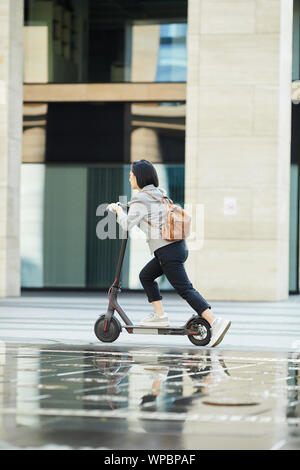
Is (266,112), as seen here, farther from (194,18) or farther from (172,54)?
(172,54)

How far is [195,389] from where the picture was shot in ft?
24.3

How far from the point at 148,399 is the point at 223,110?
45.9 feet

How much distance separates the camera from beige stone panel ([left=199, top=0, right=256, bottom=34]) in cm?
2041

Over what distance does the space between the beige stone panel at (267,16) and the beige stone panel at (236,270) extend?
4.15 m

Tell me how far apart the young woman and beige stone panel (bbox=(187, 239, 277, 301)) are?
9313 mm

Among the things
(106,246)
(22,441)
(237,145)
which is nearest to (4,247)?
(106,246)

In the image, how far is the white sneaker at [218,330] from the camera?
34.0ft

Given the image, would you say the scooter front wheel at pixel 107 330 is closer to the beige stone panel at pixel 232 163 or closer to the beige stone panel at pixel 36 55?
the beige stone panel at pixel 232 163

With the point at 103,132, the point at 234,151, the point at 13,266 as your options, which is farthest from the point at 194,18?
the point at 13,266

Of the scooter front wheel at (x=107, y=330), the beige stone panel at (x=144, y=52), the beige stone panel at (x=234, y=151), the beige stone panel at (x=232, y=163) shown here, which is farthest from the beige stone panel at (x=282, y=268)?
the scooter front wheel at (x=107, y=330)

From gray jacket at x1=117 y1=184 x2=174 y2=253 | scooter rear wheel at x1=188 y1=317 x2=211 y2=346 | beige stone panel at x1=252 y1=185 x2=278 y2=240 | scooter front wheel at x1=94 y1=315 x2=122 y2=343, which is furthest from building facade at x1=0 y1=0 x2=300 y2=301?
gray jacket at x1=117 y1=184 x2=174 y2=253

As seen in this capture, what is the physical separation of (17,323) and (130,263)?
928 centimetres

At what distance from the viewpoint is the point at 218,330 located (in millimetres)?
10406
